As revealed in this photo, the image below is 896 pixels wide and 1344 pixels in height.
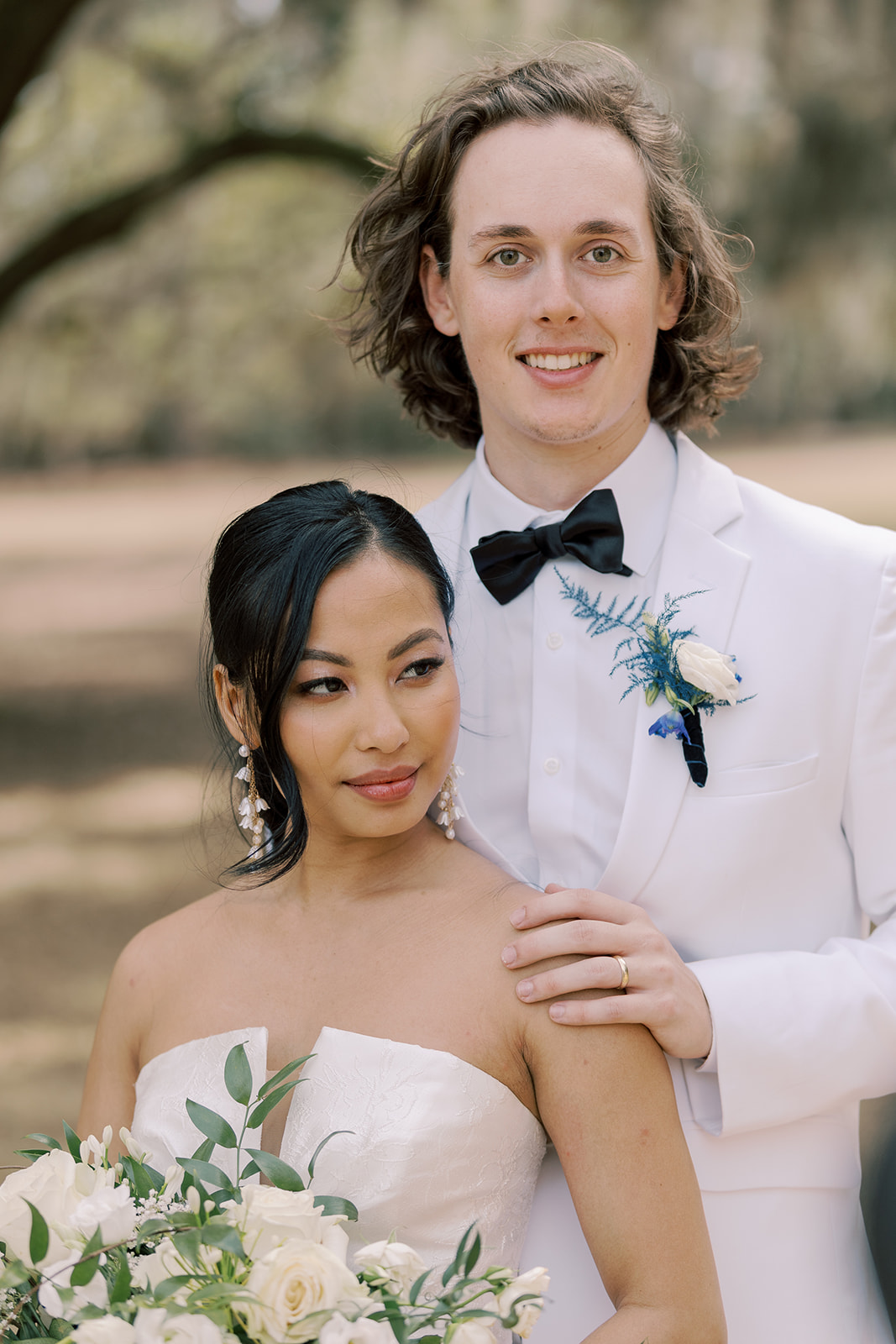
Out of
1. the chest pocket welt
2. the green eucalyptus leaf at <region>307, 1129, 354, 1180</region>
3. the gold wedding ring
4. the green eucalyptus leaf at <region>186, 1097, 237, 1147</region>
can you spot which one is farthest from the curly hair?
the green eucalyptus leaf at <region>186, 1097, 237, 1147</region>

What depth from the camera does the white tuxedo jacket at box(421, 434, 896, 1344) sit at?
2.27 metres

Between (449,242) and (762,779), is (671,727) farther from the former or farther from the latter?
(449,242)

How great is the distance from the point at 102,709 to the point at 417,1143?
10162 mm

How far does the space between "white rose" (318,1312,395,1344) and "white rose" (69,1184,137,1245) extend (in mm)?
288

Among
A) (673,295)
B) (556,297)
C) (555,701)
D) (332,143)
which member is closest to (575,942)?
(555,701)

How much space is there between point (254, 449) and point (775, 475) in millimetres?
5718

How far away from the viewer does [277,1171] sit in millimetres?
1839

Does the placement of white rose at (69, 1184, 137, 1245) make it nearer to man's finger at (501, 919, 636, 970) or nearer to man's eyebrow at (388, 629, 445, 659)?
man's finger at (501, 919, 636, 970)

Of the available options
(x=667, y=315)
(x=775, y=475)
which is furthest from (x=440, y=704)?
(x=775, y=475)

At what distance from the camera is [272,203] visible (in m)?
12.1

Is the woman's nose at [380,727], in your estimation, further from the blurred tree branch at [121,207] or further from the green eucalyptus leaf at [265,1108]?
the blurred tree branch at [121,207]

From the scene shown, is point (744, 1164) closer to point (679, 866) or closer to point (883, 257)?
point (679, 866)

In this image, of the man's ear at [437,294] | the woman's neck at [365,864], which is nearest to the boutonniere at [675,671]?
the woman's neck at [365,864]

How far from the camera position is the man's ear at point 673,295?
2.83 metres
